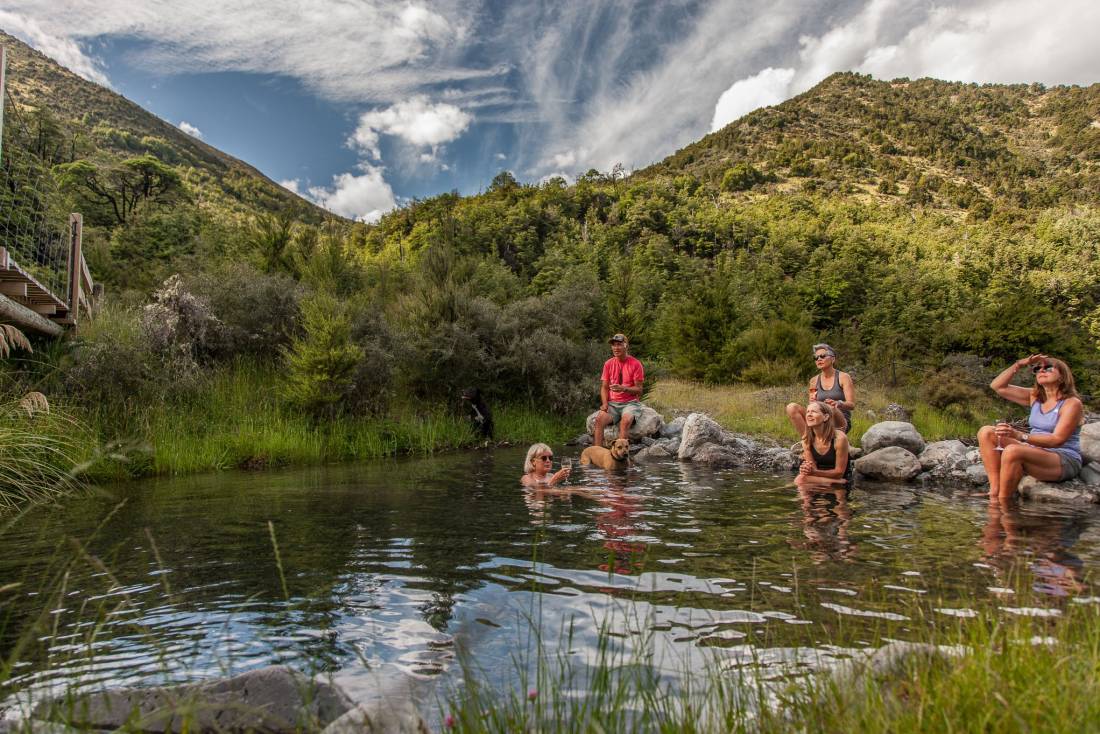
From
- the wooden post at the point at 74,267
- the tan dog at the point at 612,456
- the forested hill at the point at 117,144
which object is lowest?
the tan dog at the point at 612,456

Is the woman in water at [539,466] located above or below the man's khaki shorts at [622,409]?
below

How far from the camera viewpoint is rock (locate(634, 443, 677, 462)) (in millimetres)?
12850

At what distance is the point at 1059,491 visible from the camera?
7.54 metres

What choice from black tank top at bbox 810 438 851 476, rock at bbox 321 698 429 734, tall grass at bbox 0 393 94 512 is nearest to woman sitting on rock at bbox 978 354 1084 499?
black tank top at bbox 810 438 851 476

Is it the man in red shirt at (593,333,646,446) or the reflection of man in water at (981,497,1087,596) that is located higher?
the man in red shirt at (593,333,646,446)

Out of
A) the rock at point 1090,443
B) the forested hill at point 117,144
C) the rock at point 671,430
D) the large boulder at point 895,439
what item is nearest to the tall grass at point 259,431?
the rock at point 671,430

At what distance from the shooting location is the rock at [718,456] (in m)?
11.4

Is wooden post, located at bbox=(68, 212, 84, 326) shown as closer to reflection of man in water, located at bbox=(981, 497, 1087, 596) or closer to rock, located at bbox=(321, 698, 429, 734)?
rock, located at bbox=(321, 698, 429, 734)

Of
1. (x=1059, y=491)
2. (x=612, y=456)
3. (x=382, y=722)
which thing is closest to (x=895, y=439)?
(x=1059, y=491)

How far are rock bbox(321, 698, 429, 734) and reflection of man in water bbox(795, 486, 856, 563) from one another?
3608 mm

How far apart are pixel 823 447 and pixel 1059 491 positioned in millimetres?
2632

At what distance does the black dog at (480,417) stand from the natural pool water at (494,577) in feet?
24.0

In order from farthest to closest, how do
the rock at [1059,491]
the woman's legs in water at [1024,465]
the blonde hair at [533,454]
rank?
1. the blonde hair at [533,454]
2. the rock at [1059,491]
3. the woman's legs in water at [1024,465]

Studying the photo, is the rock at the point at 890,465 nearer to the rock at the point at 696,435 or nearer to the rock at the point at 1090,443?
the rock at the point at 1090,443
